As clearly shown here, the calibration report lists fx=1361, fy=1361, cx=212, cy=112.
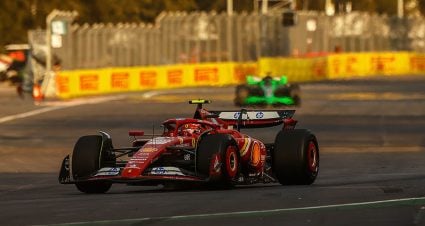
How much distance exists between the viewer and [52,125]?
3566cm

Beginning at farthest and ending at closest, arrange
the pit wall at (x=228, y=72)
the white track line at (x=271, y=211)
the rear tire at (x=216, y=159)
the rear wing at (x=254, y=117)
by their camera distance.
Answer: the pit wall at (x=228, y=72)
the rear wing at (x=254, y=117)
the rear tire at (x=216, y=159)
the white track line at (x=271, y=211)

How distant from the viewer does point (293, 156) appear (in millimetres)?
16578

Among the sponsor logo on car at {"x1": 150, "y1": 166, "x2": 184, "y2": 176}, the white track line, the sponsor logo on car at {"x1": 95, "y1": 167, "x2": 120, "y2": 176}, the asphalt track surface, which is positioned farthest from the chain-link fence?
the white track line

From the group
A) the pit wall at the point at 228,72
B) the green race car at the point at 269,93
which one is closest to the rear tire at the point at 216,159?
the green race car at the point at 269,93

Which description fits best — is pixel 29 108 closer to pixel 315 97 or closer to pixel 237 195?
pixel 315 97

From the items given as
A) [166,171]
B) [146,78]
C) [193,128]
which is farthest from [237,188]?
[146,78]

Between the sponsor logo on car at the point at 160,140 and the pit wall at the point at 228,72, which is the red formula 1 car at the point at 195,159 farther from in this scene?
the pit wall at the point at 228,72

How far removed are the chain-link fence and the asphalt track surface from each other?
836cm

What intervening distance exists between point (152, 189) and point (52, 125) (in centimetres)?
1858

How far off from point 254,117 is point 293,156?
1629 mm

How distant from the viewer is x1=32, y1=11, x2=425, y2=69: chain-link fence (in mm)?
58250

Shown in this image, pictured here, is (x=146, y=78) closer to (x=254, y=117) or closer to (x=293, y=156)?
(x=254, y=117)

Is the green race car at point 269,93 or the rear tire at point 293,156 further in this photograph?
the green race car at point 269,93

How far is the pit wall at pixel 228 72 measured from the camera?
53.1m
